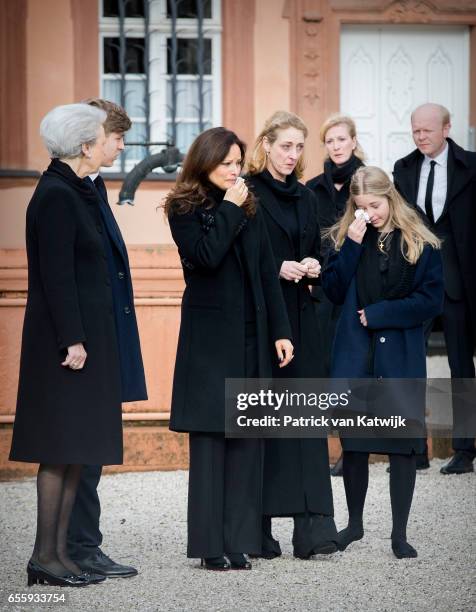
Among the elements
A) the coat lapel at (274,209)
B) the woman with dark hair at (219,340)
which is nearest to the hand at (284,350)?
the woman with dark hair at (219,340)

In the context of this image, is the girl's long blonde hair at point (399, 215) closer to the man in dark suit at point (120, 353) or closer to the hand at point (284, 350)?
the hand at point (284, 350)

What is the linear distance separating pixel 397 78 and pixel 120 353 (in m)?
7.44

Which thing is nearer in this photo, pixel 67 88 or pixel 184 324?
pixel 184 324

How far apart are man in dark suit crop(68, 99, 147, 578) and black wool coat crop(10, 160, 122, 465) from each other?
21 centimetres

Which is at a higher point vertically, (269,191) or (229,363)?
(269,191)

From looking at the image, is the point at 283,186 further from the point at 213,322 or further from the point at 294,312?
the point at 213,322

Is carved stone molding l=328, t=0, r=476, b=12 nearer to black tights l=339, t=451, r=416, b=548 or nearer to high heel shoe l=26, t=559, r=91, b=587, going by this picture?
black tights l=339, t=451, r=416, b=548

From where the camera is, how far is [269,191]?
208 inches

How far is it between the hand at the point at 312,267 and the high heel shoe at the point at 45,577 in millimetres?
1435

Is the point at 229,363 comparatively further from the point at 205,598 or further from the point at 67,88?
the point at 67,88

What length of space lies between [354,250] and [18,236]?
21.0 feet

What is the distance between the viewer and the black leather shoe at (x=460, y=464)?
685 centimetres

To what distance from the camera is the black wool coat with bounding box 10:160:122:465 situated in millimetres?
4516

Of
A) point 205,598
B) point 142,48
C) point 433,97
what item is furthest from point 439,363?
point 205,598
